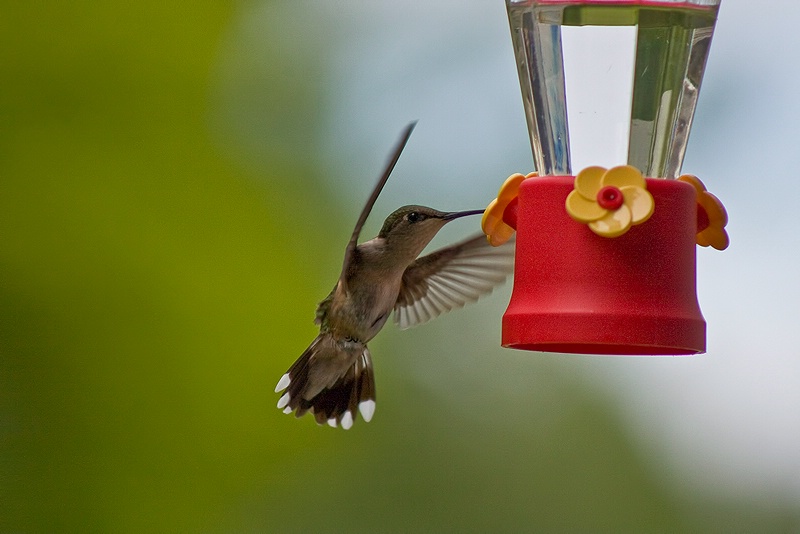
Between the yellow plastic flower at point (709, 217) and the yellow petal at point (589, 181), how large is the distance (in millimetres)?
311

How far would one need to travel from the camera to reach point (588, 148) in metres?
2.58

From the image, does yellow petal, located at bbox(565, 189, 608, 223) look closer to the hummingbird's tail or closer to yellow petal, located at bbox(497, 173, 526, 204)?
yellow petal, located at bbox(497, 173, 526, 204)

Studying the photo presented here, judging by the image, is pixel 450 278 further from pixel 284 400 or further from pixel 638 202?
pixel 638 202

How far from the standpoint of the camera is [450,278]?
3789 millimetres

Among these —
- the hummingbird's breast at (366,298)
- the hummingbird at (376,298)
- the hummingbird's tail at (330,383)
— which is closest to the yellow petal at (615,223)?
the hummingbird at (376,298)

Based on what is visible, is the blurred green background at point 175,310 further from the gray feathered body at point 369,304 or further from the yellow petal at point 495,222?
the yellow petal at point 495,222

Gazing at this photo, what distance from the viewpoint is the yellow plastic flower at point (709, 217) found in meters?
2.51

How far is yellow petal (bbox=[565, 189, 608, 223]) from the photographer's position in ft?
7.42

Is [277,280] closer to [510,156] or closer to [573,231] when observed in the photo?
[510,156]

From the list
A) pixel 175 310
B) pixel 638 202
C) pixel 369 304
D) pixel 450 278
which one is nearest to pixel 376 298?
pixel 369 304

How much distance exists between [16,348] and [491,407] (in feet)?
11.2

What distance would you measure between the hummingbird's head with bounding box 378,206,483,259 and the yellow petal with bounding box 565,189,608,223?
1029 millimetres

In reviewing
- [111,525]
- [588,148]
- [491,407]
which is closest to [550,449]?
[491,407]

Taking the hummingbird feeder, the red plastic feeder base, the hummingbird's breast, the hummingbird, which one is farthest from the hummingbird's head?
the red plastic feeder base
